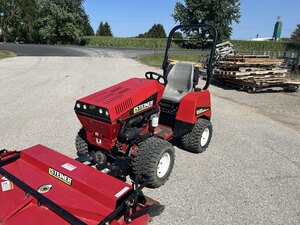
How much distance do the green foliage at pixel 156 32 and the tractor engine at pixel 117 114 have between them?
69.6 metres

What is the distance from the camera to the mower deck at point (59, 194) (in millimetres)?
2129

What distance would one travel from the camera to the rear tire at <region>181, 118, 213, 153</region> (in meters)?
4.10

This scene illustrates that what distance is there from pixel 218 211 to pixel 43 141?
3.02 meters

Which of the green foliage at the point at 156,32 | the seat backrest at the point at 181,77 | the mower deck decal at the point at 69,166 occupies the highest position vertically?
the green foliage at the point at 156,32

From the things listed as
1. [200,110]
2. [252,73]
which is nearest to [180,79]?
[200,110]

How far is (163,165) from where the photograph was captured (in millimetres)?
3320

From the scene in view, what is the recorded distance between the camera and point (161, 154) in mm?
3125

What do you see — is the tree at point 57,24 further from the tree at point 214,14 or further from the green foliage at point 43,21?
the tree at point 214,14

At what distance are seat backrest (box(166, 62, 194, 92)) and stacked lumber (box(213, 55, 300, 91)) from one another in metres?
5.72

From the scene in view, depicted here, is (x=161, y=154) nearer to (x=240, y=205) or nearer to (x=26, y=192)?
(x=240, y=205)

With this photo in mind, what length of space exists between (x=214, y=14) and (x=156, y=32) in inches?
1198

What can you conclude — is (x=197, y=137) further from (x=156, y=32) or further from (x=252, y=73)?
(x=156, y=32)

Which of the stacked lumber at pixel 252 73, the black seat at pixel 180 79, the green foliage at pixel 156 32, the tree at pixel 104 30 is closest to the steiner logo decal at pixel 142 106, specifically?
the black seat at pixel 180 79

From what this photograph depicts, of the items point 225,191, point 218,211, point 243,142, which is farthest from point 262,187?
point 243,142
